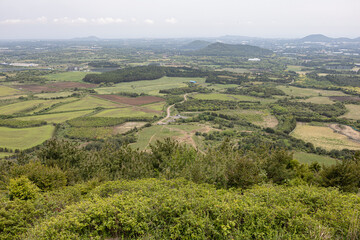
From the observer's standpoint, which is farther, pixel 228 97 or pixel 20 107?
pixel 228 97

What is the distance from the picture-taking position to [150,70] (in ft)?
573

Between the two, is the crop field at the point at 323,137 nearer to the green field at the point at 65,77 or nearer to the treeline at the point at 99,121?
the treeline at the point at 99,121

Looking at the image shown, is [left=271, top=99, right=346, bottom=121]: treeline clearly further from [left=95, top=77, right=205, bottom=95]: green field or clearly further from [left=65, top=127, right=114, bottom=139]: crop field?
[left=65, top=127, right=114, bottom=139]: crop field

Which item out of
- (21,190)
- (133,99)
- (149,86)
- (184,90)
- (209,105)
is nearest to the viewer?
(21,190)

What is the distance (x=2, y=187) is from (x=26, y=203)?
1268cm

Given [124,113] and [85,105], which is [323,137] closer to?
[124,113]

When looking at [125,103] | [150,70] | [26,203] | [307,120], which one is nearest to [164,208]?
[26,203]

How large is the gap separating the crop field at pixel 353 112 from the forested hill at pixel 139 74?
327 feet

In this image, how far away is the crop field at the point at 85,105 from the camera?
92.0 m

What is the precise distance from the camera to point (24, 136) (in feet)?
213

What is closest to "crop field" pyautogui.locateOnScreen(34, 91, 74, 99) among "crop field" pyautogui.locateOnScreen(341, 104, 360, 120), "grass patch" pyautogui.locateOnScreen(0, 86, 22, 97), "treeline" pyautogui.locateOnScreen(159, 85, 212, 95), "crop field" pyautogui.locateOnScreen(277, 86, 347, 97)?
"grass patch" pyautogui.locateOnScreen(0, 86, 22, 97)

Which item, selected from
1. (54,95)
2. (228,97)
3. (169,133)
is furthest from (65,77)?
(169,133)

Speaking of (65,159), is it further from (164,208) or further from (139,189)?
(164,208)

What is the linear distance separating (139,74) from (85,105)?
7191 cm
